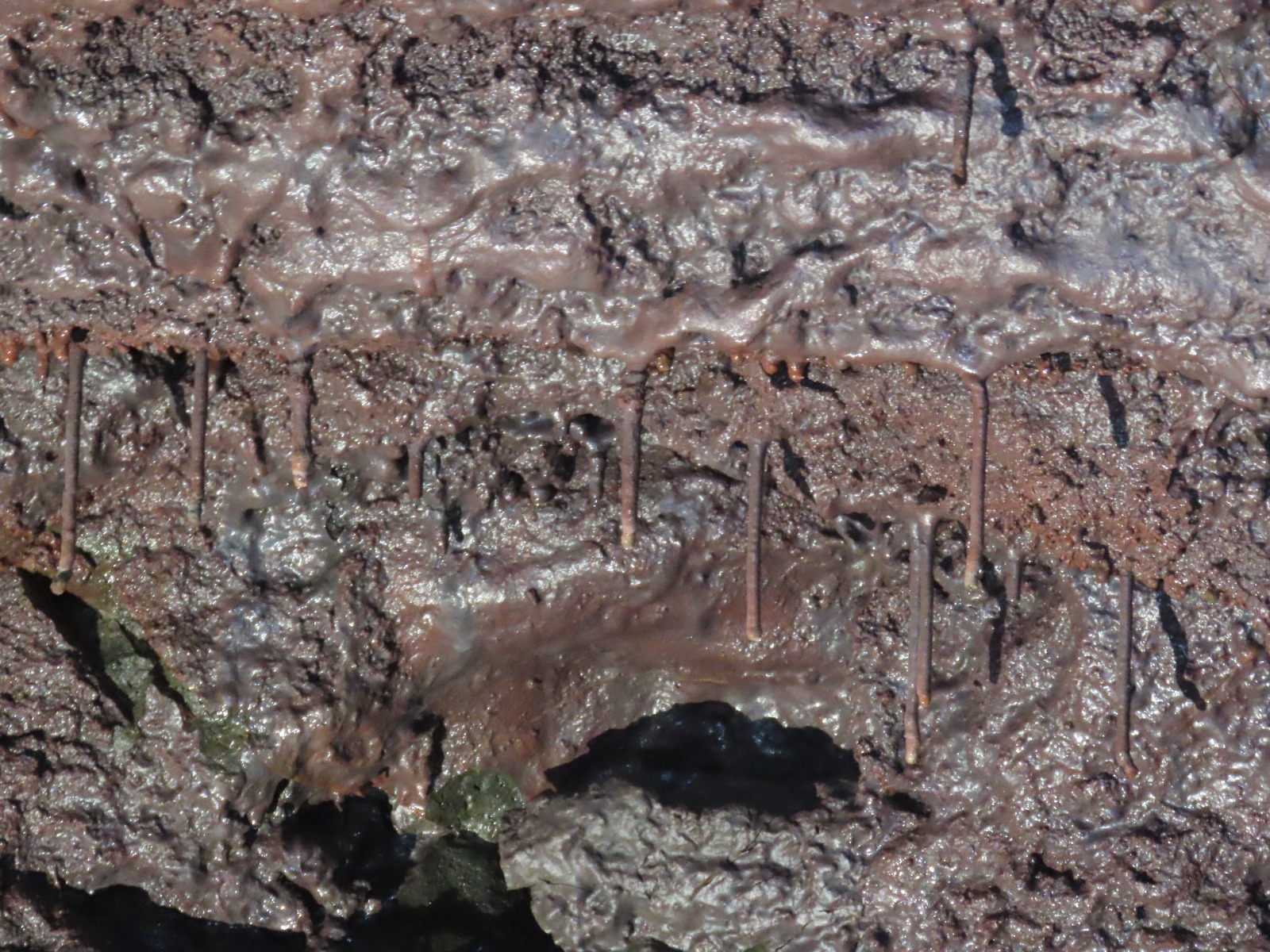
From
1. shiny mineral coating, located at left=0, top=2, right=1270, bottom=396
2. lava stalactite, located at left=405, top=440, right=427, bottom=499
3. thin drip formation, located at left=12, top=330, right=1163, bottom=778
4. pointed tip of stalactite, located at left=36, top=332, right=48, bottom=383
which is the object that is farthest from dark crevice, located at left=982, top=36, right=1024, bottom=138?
pointed tip of stalactite, located at left=36, top=332, right=48, bottom=383

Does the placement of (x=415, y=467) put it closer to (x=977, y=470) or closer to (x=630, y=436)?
(x=630, y=436)

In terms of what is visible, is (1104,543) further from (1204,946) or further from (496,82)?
(496,82)

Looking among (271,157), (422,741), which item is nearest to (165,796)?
(422,741)

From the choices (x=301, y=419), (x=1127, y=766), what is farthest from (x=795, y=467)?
(x=301, y=419)

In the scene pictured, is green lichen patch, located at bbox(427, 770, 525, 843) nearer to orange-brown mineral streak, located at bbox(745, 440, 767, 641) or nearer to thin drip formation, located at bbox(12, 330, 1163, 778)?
thin drip formation, located at bbox(12, 330, 1163, 778)

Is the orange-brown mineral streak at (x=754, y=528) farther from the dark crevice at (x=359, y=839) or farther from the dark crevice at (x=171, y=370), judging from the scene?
the dark crevice at (x=171, y=370)
